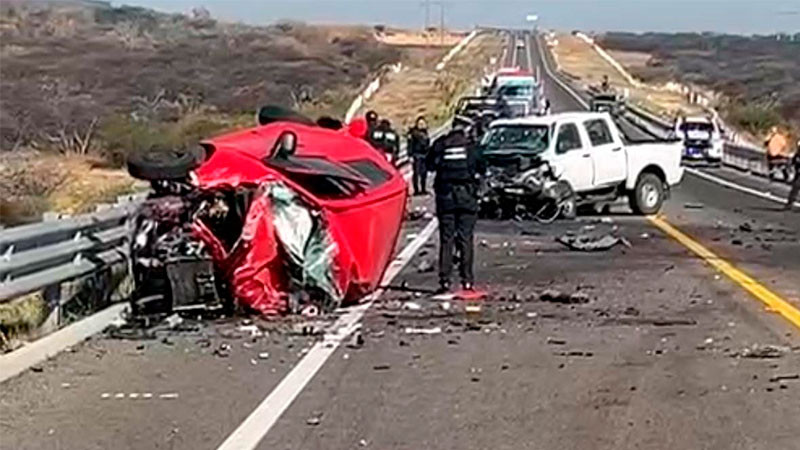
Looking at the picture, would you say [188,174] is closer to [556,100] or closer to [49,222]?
[49,222]

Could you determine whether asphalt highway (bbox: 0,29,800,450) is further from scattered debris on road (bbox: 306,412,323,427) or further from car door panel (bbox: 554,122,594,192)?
car door panel (bbox: 554,122,594,192)

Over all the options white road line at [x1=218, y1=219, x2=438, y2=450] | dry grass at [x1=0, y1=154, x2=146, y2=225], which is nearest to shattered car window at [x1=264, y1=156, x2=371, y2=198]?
white road line at [x1=218, y1=219, x2=438, y2=450]

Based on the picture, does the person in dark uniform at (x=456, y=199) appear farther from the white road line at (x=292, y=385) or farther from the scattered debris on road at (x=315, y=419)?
the scattered debris on road at (x=315, y=419)

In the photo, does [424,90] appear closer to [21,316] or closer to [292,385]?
[21,316]

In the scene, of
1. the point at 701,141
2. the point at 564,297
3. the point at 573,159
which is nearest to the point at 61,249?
the point at 564,297

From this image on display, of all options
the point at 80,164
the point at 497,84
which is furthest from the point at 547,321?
the point at 497,84

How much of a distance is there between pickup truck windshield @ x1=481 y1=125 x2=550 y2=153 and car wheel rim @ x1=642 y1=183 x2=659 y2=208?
2.14m

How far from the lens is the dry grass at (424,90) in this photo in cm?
8144

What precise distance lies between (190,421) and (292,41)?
6410 inches

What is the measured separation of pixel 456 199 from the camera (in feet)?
55.6

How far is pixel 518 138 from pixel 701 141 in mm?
30881

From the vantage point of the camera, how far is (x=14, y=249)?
1264cm

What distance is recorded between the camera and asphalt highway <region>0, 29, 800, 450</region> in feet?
30.2

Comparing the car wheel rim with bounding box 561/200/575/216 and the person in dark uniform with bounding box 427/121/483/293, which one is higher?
the person in dark uniform with bounding box 427/121/483/293
